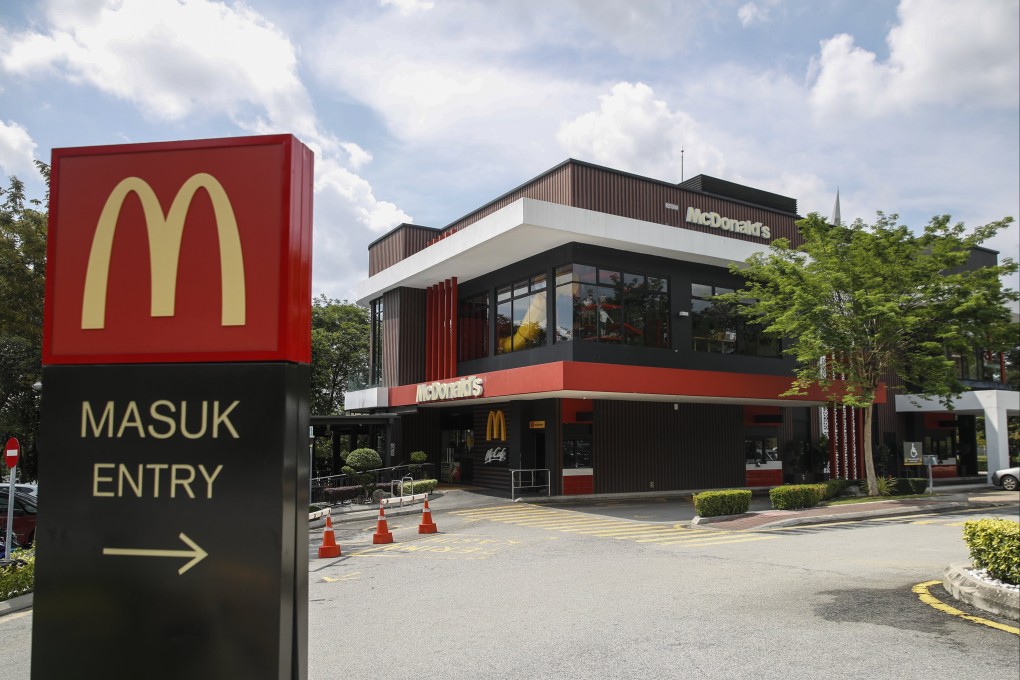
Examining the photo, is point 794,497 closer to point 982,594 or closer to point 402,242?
point 982,594

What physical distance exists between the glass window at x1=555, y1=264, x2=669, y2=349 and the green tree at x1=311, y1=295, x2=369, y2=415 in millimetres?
26200

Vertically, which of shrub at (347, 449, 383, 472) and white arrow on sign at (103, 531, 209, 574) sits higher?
white arrow on sign at (103, 531, 209, 574)

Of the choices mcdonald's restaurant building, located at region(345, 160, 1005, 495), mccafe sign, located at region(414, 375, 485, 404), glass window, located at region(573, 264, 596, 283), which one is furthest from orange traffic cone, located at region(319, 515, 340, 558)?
glass window, located at region(573, 264, 596, 283)

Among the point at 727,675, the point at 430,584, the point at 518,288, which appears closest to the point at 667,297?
the point at 518,288

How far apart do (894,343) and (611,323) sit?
9.32 meters

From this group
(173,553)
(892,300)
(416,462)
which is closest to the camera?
(173,553)

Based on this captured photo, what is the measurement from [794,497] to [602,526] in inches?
268

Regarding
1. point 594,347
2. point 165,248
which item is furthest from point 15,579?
point 594,347

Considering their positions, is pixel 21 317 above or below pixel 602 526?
above

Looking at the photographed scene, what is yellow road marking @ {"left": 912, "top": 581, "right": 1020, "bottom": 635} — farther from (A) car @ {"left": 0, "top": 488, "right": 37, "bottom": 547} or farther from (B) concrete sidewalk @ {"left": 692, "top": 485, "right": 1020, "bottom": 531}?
(A) car @ {"left": 0, "top": 488, "right": 37, "bottom": 547}

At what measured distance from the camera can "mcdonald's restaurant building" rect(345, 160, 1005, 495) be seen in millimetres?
26000

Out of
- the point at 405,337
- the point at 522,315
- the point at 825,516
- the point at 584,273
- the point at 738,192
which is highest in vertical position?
the point at 738,192

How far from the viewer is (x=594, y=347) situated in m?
26.0

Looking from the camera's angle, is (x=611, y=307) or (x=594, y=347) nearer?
(x=594, y=347)
